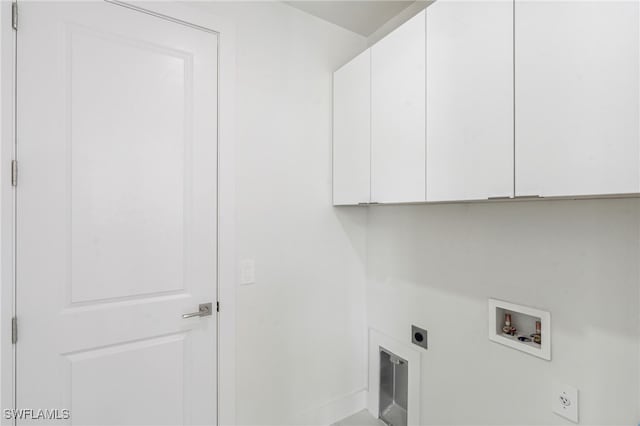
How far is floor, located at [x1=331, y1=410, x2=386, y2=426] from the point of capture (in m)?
1.90

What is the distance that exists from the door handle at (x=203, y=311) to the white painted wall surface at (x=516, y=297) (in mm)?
1013

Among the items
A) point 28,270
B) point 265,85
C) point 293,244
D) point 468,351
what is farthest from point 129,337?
point 468,351

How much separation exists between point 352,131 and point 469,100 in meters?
0.70

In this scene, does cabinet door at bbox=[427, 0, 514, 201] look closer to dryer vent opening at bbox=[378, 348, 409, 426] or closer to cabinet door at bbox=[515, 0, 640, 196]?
cabinet door at bbox=[515, 0, 640, 196]

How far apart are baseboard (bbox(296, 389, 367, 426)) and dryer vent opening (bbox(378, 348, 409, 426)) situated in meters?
0.14

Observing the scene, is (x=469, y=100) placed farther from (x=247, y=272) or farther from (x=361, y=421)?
(x=361, y=421)

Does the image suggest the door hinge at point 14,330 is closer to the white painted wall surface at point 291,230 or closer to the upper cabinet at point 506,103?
the white painted wall surface at point 291,230

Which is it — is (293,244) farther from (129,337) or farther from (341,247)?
(129,337)

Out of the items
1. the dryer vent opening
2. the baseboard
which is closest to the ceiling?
the dryer vent opening

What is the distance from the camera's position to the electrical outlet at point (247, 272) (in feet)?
5.20

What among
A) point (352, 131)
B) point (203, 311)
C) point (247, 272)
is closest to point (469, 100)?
point (352, 131)

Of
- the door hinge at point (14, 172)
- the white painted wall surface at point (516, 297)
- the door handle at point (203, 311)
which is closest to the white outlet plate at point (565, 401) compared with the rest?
the white painted wall surface at point (516, 297)

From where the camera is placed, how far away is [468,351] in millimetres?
1438

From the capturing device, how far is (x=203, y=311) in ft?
4.81
